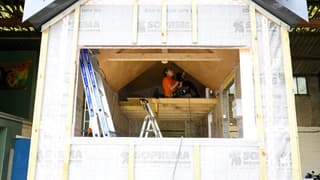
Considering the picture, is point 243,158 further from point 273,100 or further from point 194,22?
point 194,22

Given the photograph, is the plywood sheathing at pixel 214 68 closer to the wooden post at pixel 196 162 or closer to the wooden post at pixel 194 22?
the wooden post at pixel 194 22

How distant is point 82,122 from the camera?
12.7 ft

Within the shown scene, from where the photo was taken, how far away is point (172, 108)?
5.86m

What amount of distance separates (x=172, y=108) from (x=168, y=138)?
9.00 ft

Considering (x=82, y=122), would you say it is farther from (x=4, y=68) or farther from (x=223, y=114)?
(x=4, y=68)

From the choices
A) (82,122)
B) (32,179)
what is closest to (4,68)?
(82,122)

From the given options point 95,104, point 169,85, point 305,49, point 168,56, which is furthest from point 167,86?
point 305,49

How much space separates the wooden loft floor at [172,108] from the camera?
5488 millimetres

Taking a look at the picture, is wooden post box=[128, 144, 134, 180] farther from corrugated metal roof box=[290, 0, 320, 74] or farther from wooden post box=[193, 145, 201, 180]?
corrugated metal roof box=[290, 0, 320, 74]

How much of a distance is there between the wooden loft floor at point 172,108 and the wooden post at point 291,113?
227cm

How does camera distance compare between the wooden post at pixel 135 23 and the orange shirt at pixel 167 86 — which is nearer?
the wooden post at pixel 135 23

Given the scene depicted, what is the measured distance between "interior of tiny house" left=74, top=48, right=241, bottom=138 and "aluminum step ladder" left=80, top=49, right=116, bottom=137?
0.10 meters

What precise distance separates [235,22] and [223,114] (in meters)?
2.09

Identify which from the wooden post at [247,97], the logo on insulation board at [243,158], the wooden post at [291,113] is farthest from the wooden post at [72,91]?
the wooden post at [291,113]
